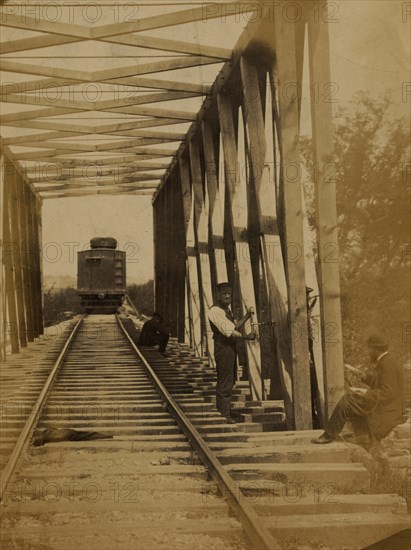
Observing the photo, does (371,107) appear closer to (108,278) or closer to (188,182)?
(188,182)

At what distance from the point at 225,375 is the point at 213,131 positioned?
5.96m

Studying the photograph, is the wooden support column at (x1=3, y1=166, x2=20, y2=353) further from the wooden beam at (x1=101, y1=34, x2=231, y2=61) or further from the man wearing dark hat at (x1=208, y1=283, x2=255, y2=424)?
the man wearing dark hat at (x1=208, y1=283, x2=255, y2=424)

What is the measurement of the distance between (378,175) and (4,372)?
8.44 meters

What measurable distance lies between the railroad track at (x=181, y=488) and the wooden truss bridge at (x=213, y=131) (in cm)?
108

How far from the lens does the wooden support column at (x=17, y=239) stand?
16016 mm

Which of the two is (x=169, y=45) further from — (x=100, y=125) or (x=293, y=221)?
(x=100, y=125)

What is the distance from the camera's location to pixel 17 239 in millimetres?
16844

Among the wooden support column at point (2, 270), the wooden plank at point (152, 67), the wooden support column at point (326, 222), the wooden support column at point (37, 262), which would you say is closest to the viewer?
the wooden support column at point (326, 222)

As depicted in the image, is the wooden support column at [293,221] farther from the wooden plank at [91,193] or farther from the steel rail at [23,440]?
the wooden plank at [91,193]

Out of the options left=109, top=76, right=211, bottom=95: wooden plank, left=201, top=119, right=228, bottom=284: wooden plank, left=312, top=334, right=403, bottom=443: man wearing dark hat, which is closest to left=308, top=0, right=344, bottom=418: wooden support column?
left=312, top=334, right=403, bottom=443: man wearing dark hat

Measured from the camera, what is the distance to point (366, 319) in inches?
520

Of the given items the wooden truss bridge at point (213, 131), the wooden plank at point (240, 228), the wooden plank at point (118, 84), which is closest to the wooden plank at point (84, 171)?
the wooden truss bridge at point (213, 131)

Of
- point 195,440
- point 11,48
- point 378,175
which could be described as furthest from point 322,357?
point 378,175

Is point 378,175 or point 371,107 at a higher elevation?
point 371,107
